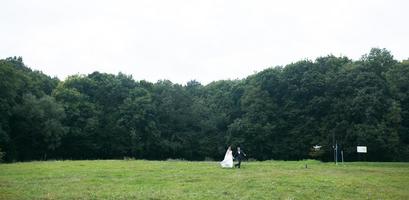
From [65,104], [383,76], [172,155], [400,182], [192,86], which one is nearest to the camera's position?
[400,182]

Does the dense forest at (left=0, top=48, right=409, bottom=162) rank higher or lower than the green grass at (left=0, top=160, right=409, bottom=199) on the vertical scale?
higher

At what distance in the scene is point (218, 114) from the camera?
95625mm

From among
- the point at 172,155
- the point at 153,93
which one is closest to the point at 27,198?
the point at 172,155

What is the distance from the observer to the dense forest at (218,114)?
2958 inches

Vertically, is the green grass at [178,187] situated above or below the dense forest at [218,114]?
below

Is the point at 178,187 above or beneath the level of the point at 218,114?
beneath

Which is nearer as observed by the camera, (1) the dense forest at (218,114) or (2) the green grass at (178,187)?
(2) the green grass at (178,187)

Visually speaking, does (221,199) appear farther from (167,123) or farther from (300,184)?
(167,123)

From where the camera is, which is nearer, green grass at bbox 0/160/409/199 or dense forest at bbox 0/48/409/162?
green grass at bbox 0/160/409/199

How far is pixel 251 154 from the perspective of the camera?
84875 mm

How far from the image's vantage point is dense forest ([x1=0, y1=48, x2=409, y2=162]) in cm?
7512

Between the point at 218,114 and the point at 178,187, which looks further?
the point at 218,114

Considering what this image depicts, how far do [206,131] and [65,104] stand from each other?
27617mm

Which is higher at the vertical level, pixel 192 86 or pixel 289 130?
pixel 192 86
